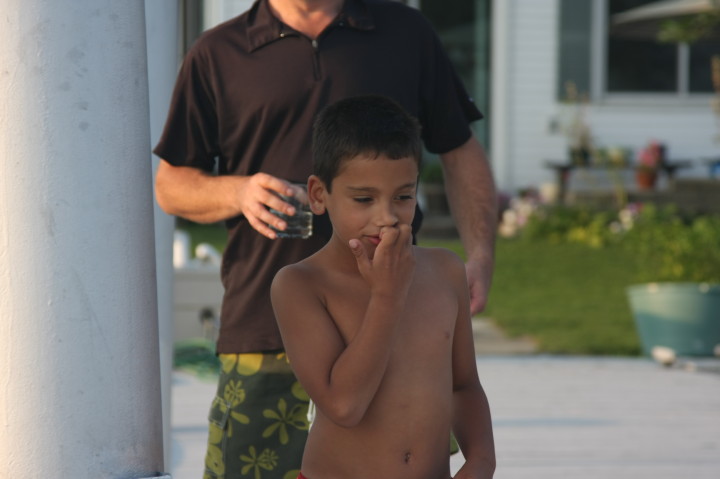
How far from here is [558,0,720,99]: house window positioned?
55.1 feet

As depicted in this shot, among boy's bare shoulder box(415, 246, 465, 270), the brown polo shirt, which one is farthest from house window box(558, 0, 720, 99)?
boy's bare shoulder box(415, 246, 465, 270)

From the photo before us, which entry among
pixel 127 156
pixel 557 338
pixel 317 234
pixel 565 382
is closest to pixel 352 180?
pixel 127 156

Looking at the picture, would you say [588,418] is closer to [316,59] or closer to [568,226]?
[316,59]

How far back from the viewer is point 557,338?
9.48 metres

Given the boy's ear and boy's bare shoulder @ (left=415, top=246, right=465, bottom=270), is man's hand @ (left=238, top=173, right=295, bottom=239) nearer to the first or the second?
the boy's ear

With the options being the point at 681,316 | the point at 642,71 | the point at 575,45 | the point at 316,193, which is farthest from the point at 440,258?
the point at 642,71

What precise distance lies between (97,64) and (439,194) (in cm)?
1395

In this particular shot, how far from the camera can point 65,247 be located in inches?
79.3

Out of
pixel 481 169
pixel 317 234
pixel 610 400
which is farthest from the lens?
pixel 610 400

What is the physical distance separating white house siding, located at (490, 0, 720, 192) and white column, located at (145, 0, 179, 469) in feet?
42.4

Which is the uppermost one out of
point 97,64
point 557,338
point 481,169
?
point 97,64

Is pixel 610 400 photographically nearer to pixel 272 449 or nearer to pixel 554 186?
pixel 272 449

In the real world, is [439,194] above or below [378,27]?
below

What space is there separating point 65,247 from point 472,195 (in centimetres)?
137
